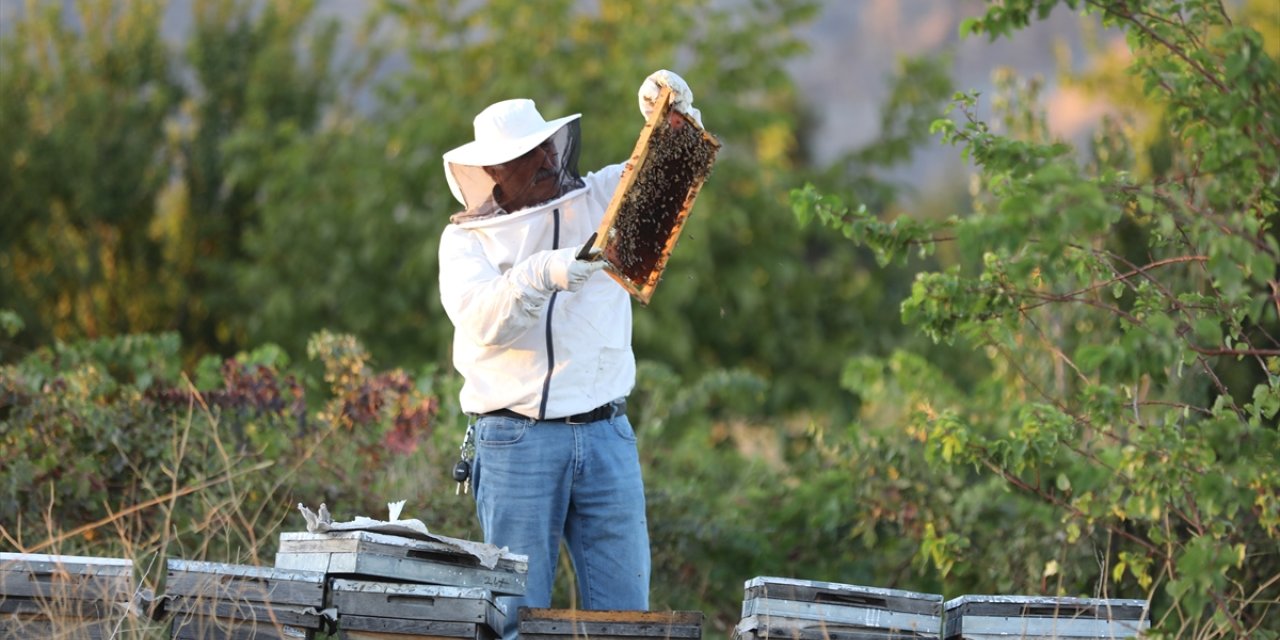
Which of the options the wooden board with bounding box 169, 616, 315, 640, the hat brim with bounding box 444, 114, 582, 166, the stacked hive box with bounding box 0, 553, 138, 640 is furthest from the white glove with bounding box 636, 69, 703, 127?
the stacked hive box with bounding box 0, 553, 138, 640

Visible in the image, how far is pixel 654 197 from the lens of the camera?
4.14m

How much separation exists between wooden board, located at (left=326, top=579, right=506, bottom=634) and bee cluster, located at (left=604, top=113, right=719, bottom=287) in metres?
0.94

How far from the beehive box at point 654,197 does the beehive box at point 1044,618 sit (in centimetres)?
125

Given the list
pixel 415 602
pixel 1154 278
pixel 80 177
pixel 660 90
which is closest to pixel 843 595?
pixel 415 602

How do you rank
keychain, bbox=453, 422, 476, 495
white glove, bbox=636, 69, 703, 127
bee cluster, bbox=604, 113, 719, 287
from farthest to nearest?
1. keychain, bbox=453, 422, 476, 495
2. white glove, bbox=636, 69, 703, 127
3. bee cluster, bbox=604, 113, 719, 287

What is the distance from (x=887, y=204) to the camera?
576 inches

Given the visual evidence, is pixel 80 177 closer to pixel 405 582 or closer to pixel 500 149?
pixel 500 149

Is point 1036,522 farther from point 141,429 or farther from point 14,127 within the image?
point 14,127

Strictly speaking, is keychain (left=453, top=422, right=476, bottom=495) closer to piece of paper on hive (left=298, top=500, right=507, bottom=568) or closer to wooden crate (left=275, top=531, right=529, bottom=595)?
piece of paper on hive (left=298, top=500, right=507, bottom=568)


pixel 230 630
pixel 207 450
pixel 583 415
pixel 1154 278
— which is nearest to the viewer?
pixel 230 630

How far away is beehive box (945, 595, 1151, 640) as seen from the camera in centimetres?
389

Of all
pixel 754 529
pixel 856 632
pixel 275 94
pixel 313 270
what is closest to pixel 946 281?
pixel 856 632

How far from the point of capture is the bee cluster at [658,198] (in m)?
3.96

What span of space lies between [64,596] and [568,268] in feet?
5.16
